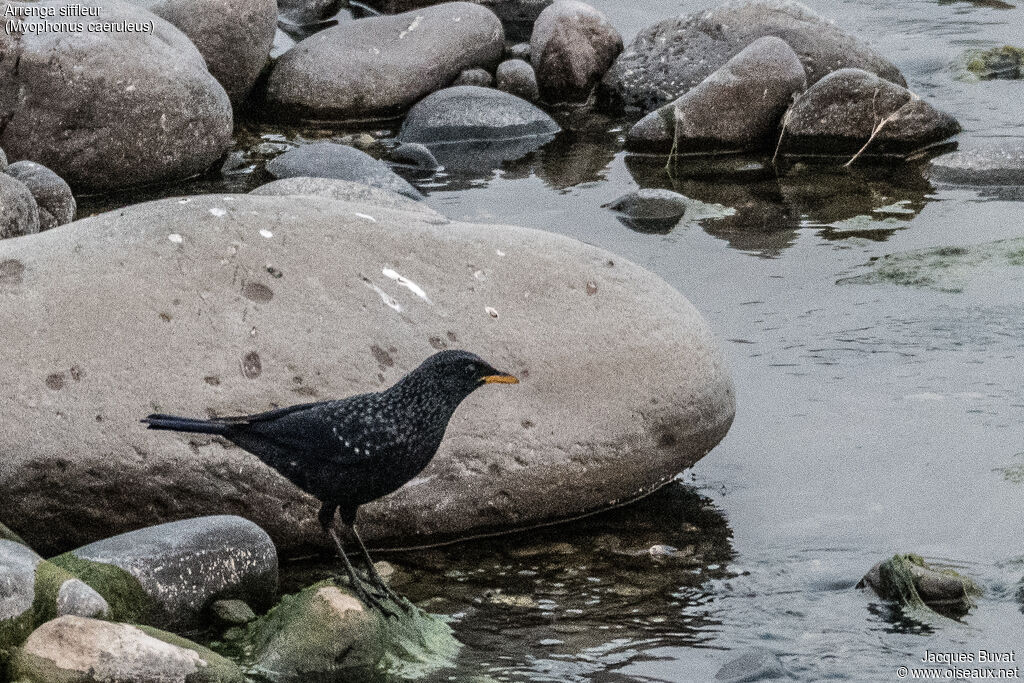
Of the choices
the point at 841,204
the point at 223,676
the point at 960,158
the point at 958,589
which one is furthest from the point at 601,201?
the point at 223,676

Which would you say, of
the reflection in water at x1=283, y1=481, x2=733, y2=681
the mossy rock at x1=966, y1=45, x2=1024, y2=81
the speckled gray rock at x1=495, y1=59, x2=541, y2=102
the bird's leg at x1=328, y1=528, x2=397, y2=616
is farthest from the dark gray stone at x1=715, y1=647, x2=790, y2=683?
the mossy rock at x1=966, y1=45, x2=1024, y2=81

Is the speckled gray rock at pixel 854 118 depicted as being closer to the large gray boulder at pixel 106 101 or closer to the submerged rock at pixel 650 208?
the submerged rock at pixel 650 208

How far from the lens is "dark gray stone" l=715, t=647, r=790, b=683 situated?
4730mm

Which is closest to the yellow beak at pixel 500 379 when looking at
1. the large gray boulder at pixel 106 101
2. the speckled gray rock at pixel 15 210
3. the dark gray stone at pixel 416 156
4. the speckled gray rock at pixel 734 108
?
the speckled gray rock at pixel 15 210

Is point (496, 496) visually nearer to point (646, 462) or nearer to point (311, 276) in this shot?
point (646, 462)

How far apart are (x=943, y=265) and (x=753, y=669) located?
4799mm

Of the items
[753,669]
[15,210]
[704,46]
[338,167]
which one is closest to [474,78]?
[704,46]

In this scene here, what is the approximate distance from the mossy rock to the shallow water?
2667 millimetres

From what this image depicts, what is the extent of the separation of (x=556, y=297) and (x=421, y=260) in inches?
23.2

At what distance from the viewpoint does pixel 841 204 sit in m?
10.4

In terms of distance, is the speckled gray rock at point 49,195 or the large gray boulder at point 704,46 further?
the large gray boulder at point 704,46

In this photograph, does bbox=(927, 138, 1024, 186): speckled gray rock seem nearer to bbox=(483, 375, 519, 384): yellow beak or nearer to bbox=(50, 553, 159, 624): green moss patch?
bbox=(483, 375, 519, 384): yellow beak

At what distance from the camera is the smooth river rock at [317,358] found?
5.45m

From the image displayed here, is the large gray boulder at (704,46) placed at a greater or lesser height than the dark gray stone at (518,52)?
greater
